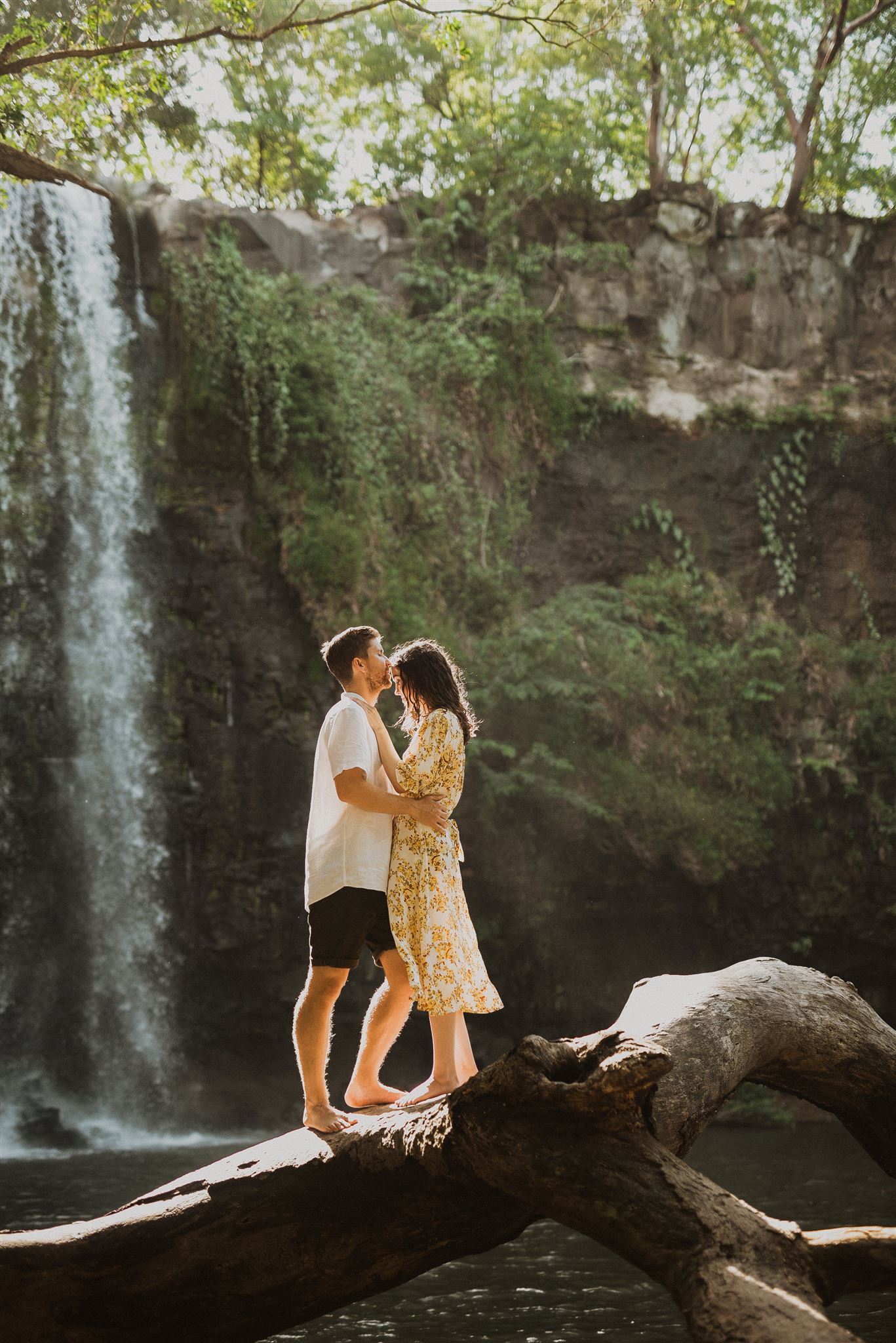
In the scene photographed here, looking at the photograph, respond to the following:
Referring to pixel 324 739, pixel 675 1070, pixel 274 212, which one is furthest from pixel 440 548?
pixel 675 1070

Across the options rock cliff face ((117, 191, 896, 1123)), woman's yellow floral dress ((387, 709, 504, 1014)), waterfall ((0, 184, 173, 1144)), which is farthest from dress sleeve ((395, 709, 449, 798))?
waterfall ((0, 184, 173, 1144))

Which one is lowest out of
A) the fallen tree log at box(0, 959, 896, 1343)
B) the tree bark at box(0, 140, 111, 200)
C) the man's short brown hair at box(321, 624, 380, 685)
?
the fallen tree log at box(0, 959, 896, 1343)

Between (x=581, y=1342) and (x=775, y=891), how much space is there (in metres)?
8.40

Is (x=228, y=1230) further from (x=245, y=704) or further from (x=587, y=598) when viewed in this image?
(x=587, y=598)

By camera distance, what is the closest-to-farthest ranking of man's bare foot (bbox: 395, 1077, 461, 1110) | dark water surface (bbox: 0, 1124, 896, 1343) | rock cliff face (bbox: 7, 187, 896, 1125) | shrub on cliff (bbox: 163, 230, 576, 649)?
man's bare foot (bbox: 395, 1077, 461, 1110) → dark water surface (bbox: 0, 1124, 896, 1343) → rock cliff face (bbox: 7, 187, 896, 1125) → shrub on cliff (bbox: 163, 230, 576, 649)

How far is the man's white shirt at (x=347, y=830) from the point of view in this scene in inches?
172

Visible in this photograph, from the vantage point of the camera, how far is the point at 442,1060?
4238 mm

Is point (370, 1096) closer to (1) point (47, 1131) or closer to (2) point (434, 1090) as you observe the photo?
(2) point (434, 1090)

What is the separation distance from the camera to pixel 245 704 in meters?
12.7

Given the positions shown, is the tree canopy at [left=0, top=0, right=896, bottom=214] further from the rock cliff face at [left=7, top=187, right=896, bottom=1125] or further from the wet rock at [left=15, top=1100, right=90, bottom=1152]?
the wet rock at [left=15, top=1100, right=90, bottom=1152]

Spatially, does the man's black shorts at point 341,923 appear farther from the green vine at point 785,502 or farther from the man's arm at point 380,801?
the green vine at point 785,502

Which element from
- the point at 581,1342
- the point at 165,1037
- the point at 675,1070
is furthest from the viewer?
the point at 165,1037

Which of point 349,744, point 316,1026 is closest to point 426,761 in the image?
point 349,744

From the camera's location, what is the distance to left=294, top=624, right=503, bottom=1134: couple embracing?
4312 mm
